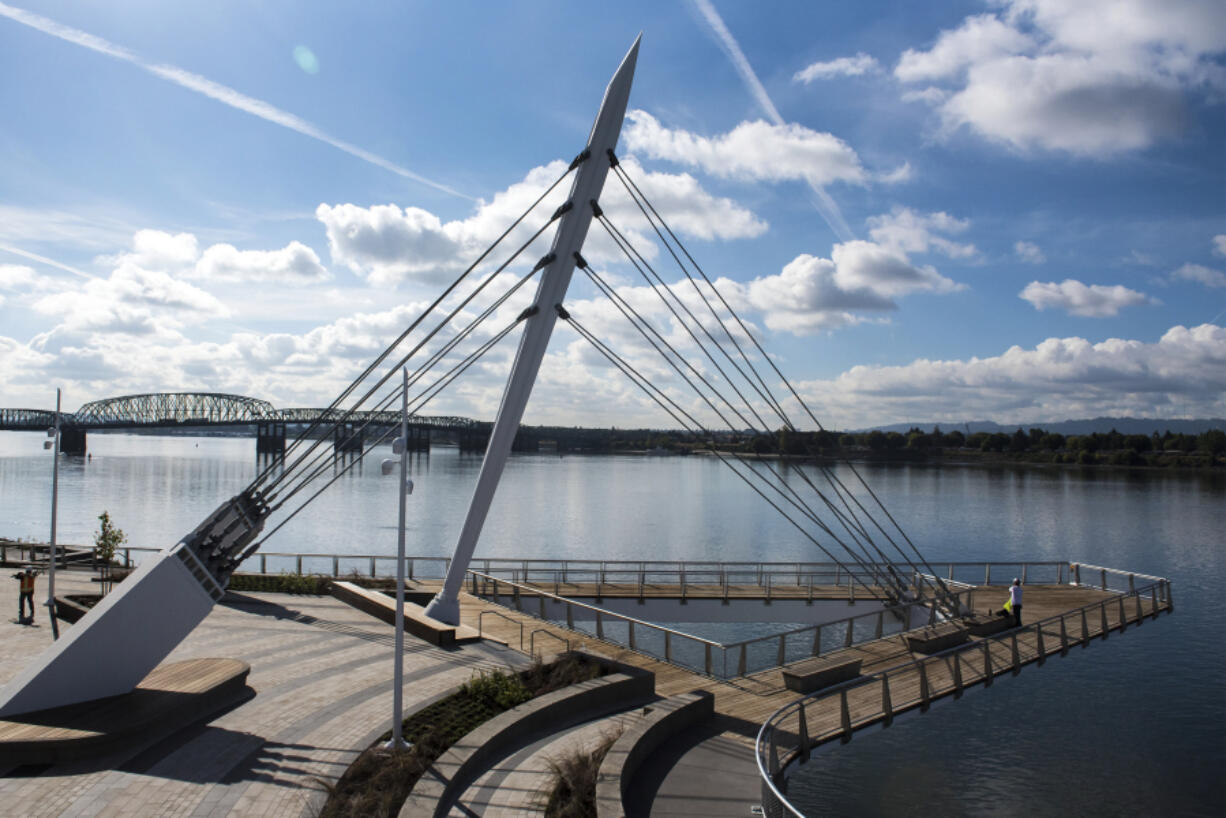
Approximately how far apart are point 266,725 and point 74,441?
17565 cm

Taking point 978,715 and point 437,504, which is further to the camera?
point 437,504

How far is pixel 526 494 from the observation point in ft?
268

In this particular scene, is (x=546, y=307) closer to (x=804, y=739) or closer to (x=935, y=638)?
(x=804, y=739)

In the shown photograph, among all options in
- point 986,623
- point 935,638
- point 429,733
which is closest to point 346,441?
point 429,733

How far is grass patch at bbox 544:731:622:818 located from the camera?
30.8ft

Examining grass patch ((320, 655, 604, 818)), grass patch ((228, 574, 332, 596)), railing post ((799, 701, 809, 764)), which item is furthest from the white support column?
railing post ((799, 701, 809, 764))

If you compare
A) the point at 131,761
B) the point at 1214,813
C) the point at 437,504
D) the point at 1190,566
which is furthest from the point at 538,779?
the point at 437,504

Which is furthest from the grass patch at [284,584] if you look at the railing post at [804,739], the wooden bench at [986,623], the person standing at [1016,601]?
the person standing at [1016,601]

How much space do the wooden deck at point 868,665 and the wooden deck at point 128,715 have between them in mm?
5713

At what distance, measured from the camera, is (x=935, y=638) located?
18.1 m

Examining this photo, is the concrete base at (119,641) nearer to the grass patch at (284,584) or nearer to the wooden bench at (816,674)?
the grass patch at (284,584)

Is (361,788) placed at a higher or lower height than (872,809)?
higher

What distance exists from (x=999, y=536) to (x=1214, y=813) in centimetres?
4181

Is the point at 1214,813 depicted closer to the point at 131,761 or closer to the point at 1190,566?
the point at 131,761
